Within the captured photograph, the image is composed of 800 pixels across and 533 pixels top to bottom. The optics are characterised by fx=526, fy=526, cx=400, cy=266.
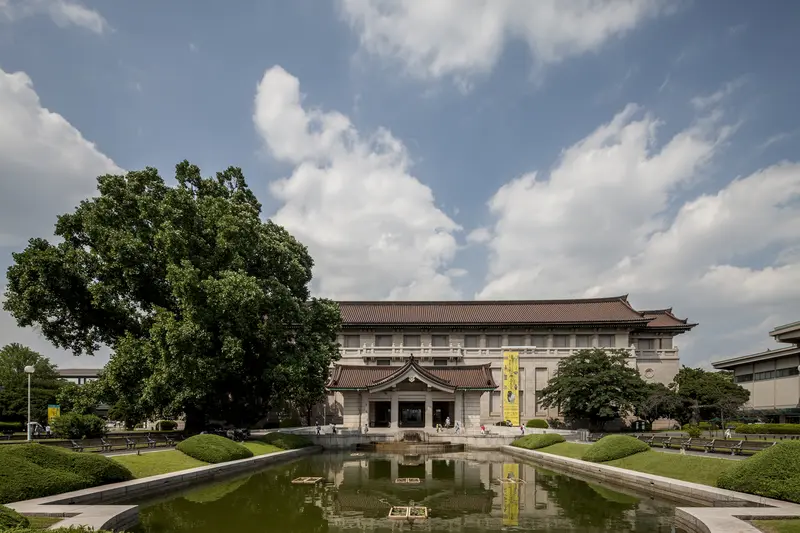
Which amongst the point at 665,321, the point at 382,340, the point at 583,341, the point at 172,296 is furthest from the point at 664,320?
the point at 172,296

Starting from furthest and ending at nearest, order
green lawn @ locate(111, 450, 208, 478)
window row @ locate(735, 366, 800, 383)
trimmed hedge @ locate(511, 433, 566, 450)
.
Result: window row @ locate(735, 366, 800, 383) → trimmed hedge @ locate(511, 433, 566, 450) → green lawn @ locate(111, 450, 208, 478)

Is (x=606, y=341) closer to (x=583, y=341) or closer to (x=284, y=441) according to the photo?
(x=583, y=341)

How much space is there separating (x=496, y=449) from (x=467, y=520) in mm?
25078

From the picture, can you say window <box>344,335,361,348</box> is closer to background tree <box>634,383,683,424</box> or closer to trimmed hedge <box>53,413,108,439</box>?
background tree <box>634,383,683,424</box>

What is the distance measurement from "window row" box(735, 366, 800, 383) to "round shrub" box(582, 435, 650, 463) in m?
43.2

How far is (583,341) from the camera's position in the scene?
57.2 m

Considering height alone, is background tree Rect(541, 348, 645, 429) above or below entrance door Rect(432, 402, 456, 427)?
above

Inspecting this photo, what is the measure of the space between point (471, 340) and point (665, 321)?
23.2 m

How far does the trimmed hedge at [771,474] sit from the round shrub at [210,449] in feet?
61.0

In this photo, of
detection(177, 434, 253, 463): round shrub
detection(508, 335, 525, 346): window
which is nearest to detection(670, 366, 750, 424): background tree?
detection(508, 335, 525, 346): window

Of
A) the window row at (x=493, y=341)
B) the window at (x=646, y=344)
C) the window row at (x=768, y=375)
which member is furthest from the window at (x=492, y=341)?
the window row at (x=768, y=375)

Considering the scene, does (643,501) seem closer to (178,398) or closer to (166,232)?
(178,398)

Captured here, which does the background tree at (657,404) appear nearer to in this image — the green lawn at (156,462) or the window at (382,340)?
the window at (382,340)

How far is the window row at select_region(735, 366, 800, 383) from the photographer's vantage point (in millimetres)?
55406
